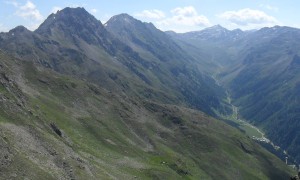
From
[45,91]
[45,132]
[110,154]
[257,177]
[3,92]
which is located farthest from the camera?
[257,177]

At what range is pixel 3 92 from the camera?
4688 inches

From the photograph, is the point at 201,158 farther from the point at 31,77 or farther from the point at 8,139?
the point at 8,139

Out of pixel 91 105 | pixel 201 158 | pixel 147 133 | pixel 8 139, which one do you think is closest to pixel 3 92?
pixel 8 139

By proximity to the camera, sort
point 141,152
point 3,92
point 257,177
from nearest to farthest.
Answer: point 3,92 → point 141,152 → point 257,177

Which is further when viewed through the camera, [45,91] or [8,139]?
[45,91]

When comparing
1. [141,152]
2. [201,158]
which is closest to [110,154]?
[141,152]

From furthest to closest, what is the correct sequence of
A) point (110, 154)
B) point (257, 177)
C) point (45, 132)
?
point (257, 177)
point (110, 154)
point (45, 132)

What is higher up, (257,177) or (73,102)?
(73,102)

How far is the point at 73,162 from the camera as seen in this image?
98.4 m

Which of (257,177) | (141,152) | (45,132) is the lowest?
(257,177)

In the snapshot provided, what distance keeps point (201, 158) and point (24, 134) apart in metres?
109

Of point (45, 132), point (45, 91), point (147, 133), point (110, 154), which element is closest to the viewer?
point (45, 132)

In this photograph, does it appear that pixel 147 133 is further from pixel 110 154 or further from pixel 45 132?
pixel 45 132

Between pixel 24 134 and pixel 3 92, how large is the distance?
89.7ft
